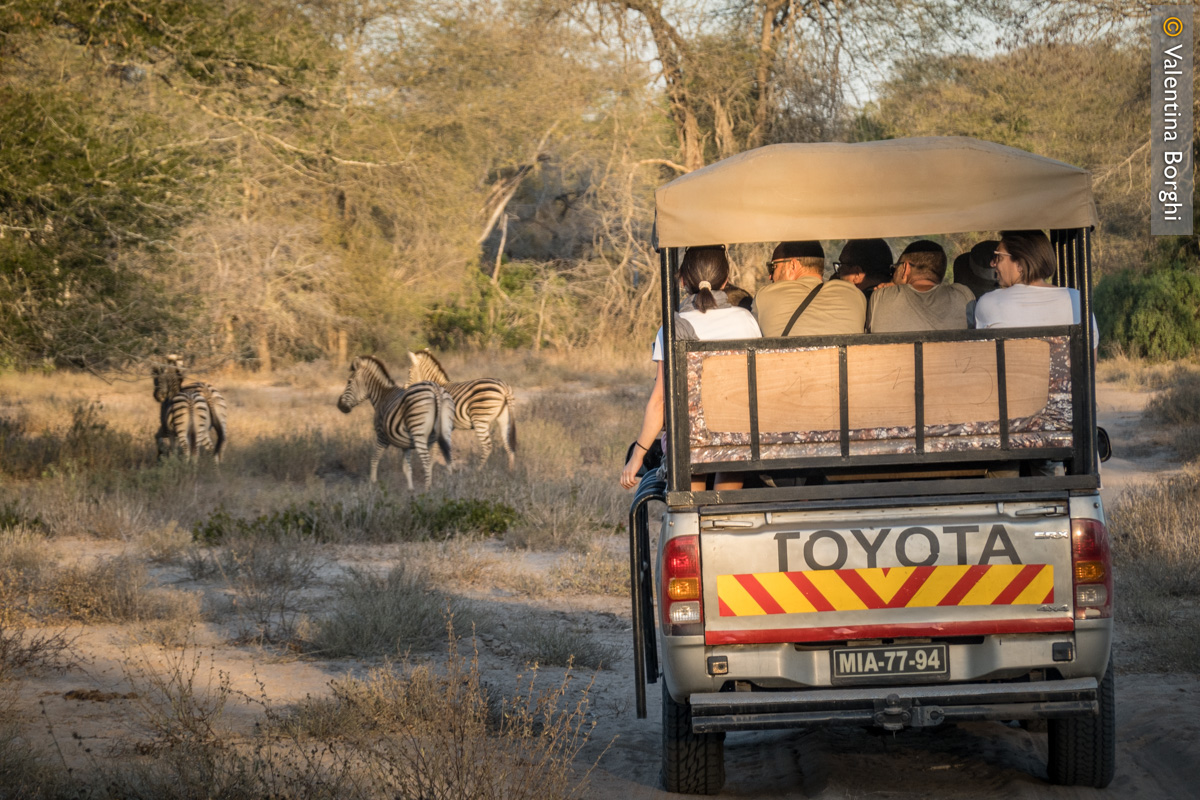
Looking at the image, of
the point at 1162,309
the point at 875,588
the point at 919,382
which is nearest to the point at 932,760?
the point at 875,588

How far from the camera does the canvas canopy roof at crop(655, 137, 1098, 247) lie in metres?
4.29

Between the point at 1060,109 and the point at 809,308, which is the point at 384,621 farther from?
the point at 1060,109

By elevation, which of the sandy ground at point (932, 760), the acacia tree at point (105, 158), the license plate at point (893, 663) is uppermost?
the acacia tree at point (105, 158)

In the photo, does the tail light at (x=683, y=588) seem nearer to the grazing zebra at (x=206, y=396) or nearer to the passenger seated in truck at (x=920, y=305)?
the passenger seated in truck at (x=920, y=305)

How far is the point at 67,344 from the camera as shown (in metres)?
12.0

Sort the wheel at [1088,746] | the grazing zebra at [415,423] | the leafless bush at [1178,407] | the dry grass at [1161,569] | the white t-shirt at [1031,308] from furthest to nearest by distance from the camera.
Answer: the leafless bush at [1178,407] < the grazing zebra at [415,423] < the dry grass at [1161,569] < the white t-shirt at [1031,308] < the wheel at [1088,746]

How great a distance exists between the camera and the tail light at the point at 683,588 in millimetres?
4109

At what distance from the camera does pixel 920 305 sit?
4.82 meters

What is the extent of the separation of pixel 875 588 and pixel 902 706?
40cm

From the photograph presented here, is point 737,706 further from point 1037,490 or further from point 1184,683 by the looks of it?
point 1184,683

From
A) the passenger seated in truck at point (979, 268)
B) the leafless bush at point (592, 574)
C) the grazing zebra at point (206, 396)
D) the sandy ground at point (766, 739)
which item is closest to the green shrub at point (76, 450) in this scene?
the grazing zebra at point (206, 396)

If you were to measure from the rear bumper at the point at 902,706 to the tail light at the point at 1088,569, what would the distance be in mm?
253

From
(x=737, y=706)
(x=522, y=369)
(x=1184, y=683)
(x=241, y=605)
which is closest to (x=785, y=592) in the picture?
(x=737, y=706)

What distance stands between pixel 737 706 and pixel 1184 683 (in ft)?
10.7
